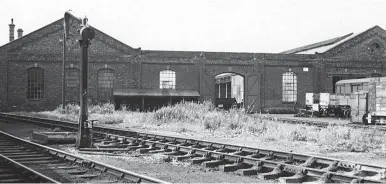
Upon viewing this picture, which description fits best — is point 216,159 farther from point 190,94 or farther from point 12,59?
point 12,59

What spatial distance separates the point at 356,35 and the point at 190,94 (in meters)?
15.4

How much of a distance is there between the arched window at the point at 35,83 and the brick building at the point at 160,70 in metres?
0.05

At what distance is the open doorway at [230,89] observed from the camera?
33.9 m

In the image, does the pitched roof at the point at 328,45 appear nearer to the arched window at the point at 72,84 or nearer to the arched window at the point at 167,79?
the arched window at the point at 167,79

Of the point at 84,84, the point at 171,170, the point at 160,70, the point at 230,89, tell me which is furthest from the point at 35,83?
the point at 171,170

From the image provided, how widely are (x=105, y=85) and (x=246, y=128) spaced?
18.3 meters

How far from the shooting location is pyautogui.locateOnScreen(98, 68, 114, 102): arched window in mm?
32281

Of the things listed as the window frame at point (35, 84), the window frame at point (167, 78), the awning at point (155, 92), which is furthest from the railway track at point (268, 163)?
the window frame at point (35, 84)

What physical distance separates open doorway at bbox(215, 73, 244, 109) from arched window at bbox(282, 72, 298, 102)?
3.85 m

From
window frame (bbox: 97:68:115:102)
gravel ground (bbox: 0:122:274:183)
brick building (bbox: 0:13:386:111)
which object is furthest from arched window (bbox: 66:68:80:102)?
gravel ground (bbox: 0:122:274:183)

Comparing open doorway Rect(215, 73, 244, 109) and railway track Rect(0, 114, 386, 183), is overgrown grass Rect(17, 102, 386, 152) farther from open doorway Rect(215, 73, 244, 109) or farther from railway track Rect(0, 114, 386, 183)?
open doorway Rect(215, 73, 244, 109)

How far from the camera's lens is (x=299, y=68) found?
3469cm

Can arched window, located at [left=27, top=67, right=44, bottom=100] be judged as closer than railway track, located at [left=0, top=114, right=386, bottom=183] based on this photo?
No

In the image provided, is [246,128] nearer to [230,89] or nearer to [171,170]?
[171,170]
